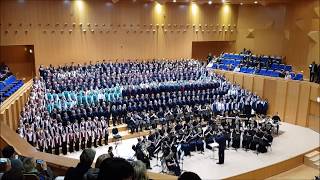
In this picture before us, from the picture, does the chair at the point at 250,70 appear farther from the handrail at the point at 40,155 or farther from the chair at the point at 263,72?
the handrail at the point at 40,155

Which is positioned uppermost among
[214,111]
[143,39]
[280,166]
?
[143,39]

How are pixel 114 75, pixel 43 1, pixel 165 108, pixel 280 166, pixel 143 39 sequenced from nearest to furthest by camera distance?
pixel 280 166 < pixel 165 108 < pixel 114 75 < pixel 43 1 < pixel 143 39

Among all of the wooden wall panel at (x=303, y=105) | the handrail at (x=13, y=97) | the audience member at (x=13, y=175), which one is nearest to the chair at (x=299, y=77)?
the wooden wall panel at (x=303, y=105)

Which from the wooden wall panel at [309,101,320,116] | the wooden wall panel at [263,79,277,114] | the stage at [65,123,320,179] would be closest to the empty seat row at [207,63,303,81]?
the wooden wall panel at [263,79,277,114]

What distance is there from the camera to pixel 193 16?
18844 millimetres

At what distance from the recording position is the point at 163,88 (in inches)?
519

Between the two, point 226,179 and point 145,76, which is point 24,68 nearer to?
point 145,76

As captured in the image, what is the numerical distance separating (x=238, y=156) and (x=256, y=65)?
7133 millimetres

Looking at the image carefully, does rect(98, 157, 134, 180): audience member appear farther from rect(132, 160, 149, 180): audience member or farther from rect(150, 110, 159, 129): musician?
rect(150, 110, 159, 129): musician

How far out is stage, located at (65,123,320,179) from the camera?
27.9ft

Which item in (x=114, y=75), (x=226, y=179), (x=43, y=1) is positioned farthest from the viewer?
(x=43, y=1)

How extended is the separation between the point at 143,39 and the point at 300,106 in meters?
8.50

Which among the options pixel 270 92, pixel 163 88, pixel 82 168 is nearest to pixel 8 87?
pixel 163 88

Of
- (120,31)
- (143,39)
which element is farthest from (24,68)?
(143,39)
